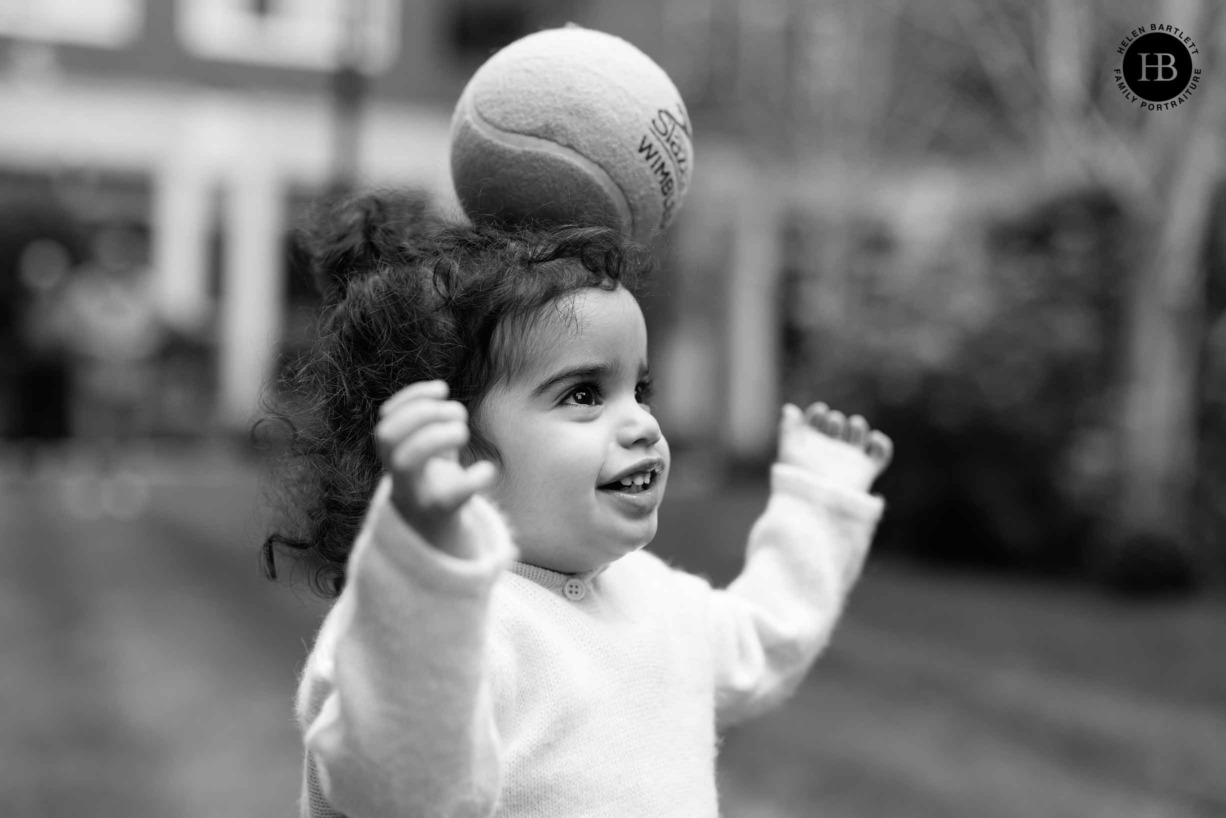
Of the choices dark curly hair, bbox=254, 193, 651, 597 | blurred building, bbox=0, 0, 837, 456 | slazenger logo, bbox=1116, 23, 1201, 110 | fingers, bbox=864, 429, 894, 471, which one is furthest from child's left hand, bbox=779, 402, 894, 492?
blurred building, bbox=0, 0, 837, 456

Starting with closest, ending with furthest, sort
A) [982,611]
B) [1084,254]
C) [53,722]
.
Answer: [53,722]
[982,611]
[1084,254]

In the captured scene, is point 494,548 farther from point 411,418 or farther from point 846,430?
point 846,430

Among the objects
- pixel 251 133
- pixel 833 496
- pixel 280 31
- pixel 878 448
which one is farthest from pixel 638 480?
pixel 280 31

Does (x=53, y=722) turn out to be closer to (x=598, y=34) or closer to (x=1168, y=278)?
(x=598, y=34)

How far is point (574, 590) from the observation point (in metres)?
1.78

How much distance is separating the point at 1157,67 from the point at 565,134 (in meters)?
2.22

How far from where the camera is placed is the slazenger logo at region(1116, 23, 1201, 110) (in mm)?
3250

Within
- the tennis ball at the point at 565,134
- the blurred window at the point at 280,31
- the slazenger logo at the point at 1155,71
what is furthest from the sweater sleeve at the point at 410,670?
the blurred window at the point at 280,31

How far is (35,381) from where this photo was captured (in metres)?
15.2

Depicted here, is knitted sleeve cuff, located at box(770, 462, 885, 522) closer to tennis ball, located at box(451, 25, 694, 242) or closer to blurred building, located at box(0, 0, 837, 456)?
tennis ball, located at box(451, 25, 694, 242)

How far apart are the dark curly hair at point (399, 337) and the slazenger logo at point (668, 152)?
0.50ft

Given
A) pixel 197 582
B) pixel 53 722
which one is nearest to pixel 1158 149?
pixel 197 582

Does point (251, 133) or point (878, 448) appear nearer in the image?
point (878, 448)

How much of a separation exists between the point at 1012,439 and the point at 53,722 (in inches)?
215
